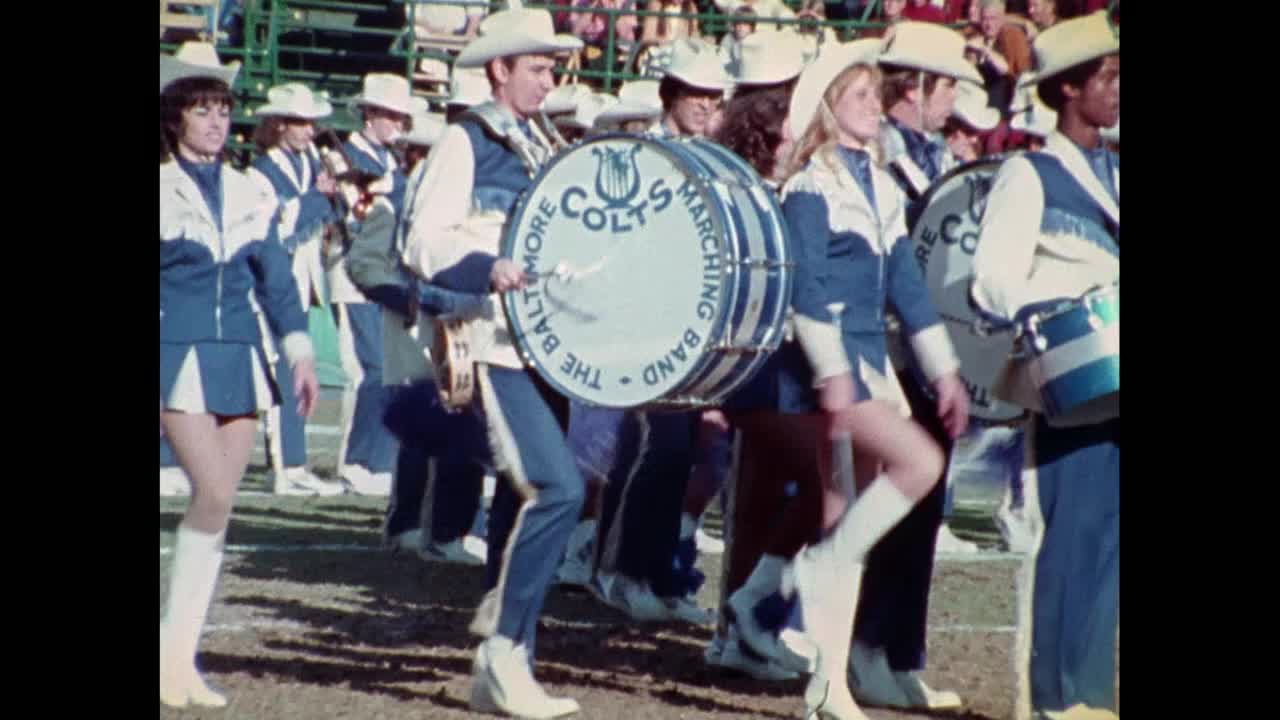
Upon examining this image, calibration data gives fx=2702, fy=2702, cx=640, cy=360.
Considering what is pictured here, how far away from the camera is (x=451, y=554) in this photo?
11.1 metres

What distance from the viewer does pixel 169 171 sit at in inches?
281

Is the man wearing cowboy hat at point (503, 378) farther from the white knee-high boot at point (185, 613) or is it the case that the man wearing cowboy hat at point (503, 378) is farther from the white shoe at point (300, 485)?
the white shoe at point (300, 485)

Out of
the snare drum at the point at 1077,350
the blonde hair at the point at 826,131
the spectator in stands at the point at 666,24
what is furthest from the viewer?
the spectator in stands at the point at 666,24

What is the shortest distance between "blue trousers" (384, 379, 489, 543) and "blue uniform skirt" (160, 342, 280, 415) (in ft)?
9.71

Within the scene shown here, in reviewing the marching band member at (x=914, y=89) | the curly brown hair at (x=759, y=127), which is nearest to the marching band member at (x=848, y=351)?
the curly brown hair at (x=759, y=127)

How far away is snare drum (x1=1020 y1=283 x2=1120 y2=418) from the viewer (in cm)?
629

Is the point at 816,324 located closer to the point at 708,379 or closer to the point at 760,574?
the point at 708,379

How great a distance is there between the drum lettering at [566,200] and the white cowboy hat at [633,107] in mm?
3541

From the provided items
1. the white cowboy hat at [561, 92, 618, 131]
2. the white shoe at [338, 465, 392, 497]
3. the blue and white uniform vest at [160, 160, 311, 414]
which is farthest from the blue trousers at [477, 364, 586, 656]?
the white shoe at [338, 465, 392, 497]

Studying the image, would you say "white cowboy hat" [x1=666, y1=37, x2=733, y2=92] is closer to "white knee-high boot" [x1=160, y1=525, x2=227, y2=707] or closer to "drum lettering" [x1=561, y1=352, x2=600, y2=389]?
"drum lettering" [x1=561, y1=352, x2=600, y2=389]

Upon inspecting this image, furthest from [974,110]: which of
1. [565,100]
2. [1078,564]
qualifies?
[1078,564]

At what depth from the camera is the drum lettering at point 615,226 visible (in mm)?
7133
